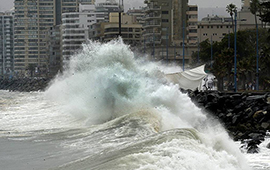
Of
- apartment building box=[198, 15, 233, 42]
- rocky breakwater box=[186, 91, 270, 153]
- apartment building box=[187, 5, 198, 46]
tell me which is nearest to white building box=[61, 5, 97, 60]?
apartment building box=[198, 15, 233, 42]

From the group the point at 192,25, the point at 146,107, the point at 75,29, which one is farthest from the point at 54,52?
the point at 146,107

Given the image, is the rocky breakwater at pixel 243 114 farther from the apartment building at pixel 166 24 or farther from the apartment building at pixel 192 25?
the apartment building at pixel 192 25

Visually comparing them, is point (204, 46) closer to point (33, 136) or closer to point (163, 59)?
point (163, 59)

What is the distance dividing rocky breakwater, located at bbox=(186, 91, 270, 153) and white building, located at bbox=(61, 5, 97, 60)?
426ft

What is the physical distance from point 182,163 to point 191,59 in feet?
322

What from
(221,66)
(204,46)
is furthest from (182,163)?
(204,46)

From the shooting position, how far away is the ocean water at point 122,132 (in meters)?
15.4

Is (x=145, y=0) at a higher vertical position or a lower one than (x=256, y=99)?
higher

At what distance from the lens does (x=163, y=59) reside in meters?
108

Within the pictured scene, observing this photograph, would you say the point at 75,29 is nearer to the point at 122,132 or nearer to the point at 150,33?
the point at 150,33

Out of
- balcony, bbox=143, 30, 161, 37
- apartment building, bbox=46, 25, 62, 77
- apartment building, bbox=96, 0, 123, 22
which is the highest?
→ apartment building, bbox=96, 0, 123, 22

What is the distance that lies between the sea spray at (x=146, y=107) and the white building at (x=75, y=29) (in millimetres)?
123718

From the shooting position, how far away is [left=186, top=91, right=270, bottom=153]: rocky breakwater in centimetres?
2283

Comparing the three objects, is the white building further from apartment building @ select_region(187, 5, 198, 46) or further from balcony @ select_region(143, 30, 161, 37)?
apartment building @ select_region(187, 5, 198, 46)
